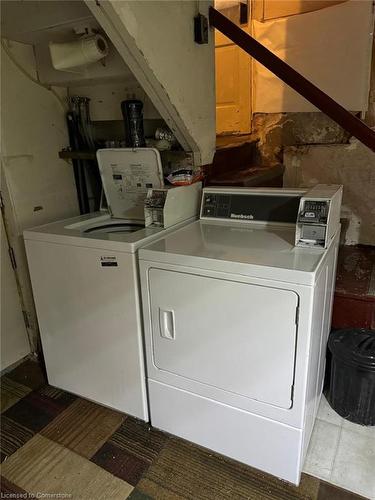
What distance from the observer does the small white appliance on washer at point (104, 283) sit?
166 centimetres

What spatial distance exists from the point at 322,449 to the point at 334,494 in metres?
0.22

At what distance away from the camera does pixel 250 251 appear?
1.45 meters

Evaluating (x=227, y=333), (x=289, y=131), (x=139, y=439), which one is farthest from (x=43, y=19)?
(x=139, y=439)

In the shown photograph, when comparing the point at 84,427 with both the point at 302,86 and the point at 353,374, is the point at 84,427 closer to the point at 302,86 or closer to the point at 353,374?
the point at 353,374

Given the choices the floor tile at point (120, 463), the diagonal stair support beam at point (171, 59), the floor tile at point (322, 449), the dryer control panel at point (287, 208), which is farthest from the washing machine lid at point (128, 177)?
the floor tile at point (322, 449)

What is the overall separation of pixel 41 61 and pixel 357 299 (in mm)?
2277

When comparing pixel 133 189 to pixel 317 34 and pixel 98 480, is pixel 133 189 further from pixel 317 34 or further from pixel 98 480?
pixel 317 34

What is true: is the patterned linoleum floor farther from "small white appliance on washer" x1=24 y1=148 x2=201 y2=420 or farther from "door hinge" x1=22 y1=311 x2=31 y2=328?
"door hinge" x1=22 y1=311 x2=31 y2=328

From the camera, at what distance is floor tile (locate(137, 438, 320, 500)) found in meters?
1.49

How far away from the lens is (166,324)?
5.16 feet

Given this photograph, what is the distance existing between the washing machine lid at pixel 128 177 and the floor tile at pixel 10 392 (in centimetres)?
119

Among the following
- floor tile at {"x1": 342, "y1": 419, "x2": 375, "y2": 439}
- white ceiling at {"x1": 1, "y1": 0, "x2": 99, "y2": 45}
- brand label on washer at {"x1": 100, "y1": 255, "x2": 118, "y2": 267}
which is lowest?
floor tile at {"x1": 342, "y1": 419, "x2": 375, "y2": 439}

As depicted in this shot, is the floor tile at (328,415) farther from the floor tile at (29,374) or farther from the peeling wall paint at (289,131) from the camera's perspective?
the peeling wall paint at (289,131)

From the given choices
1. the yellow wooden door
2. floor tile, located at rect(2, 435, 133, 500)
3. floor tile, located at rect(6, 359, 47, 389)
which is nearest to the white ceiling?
the yellow wooden door
